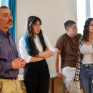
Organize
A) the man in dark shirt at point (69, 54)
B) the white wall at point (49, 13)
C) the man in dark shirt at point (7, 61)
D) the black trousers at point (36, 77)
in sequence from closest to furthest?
the man in dark shirt at point (7, 61)
the black trousers at point (36, 77)
the man in dark shirt at point (69, 54)
the white wall at point (49, 13)

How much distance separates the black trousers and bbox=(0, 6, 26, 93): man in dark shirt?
17.6 inches

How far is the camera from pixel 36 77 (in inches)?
83.0

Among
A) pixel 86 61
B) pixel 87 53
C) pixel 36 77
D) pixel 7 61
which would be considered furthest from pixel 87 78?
pixel 7 61

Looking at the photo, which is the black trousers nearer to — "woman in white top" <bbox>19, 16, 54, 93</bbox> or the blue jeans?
"woman in white top" <bbox>19, 16, 54, 93</bbox>

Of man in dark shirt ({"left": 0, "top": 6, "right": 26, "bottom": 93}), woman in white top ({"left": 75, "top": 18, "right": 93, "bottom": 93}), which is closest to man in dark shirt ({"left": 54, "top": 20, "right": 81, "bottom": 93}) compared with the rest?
woman in white top ({"left": 75, "top": 18, "right": 93, "bottom": 93})

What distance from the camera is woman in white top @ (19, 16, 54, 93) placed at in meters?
2.10

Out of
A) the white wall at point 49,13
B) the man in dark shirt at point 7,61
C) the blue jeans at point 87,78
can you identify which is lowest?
the blue jeans at point 87,78

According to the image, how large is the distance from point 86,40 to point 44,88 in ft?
2.80

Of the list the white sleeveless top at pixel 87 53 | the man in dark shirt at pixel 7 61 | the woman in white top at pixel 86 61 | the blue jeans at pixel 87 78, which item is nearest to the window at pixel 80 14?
the woman in white top at pixel 86 61

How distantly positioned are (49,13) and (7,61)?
7.59ft

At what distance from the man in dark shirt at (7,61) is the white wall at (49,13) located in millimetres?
1600

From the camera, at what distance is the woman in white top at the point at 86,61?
2.18 m

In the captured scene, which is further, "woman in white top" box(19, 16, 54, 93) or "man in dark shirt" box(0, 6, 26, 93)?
"woman in white top" box(19, 16, 54, 93)

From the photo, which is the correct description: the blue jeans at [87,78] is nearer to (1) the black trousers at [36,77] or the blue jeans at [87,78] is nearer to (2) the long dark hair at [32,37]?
(1) the black trousers at [36,77]
